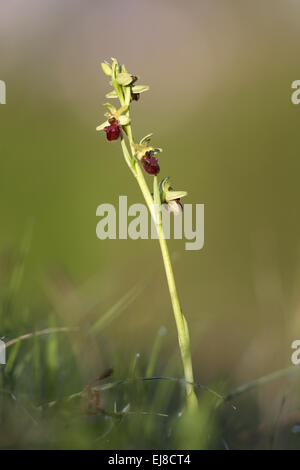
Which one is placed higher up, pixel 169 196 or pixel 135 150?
pixel 135 150

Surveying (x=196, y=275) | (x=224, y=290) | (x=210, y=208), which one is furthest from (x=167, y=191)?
(x=210, y=208)

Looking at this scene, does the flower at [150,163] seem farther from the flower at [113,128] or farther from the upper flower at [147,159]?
the flower at [113,128]

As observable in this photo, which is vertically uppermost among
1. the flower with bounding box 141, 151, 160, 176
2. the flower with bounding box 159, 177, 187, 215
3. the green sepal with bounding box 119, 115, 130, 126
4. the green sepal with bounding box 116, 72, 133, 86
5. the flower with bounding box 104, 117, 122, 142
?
the green sepal with bounding box 116, 72, 133, 86

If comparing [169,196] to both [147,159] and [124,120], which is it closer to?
[147,159]

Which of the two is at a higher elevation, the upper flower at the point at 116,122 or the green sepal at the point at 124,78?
the green sepal at the point at 124,78

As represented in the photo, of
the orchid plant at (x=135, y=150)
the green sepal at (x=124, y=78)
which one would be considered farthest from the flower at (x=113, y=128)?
the green sepal at (x=124, y=78)

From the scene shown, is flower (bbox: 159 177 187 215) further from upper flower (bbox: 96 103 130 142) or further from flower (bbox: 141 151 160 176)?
upper flower (bbox: 96 103 130 142)

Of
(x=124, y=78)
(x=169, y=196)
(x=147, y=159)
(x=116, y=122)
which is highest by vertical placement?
(x=124, y=78)

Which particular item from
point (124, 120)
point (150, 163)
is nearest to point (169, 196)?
point (150, 163)

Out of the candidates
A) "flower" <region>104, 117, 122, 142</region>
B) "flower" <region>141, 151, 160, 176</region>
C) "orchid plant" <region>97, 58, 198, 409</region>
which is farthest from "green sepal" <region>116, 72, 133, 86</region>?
"flower" <region>141, 151, 160, 176</region>
